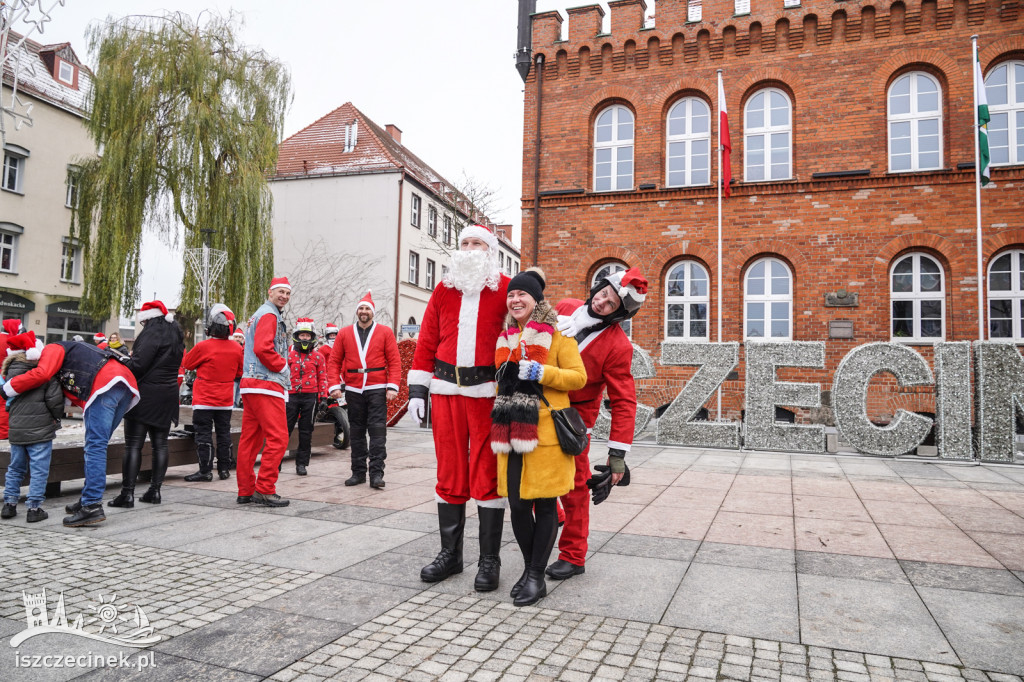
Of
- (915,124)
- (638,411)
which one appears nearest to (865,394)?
(638,411)

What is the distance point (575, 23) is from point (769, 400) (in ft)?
37.9

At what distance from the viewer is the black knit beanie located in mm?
3957

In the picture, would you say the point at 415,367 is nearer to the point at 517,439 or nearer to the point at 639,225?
the point at 517,439

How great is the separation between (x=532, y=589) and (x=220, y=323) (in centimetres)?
539

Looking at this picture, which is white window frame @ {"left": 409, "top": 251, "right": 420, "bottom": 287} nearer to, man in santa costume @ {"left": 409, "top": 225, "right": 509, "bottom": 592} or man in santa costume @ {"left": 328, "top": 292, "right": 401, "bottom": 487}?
man in santa costume @ {"left": 328, "top": 292, "right": 401, "bottom": 487}

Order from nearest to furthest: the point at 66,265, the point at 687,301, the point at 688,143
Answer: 1. the point at 687,301
2. the point at 688,143
3. the point at 66,265

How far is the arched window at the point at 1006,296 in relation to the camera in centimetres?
1448

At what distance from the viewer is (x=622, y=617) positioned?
11.5 ft

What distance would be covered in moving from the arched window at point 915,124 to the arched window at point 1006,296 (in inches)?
101

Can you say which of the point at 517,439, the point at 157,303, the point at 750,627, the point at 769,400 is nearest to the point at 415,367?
the point at 517,439

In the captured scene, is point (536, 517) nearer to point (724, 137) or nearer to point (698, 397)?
point (698, 397)

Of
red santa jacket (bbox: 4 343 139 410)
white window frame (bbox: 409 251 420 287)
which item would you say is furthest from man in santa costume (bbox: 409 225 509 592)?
white window frame (bbox: 409 251 420 287)

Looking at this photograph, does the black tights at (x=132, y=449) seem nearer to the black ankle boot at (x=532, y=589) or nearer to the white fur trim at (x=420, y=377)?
the white fur trim at (x=420, y=377)

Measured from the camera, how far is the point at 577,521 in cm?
426
